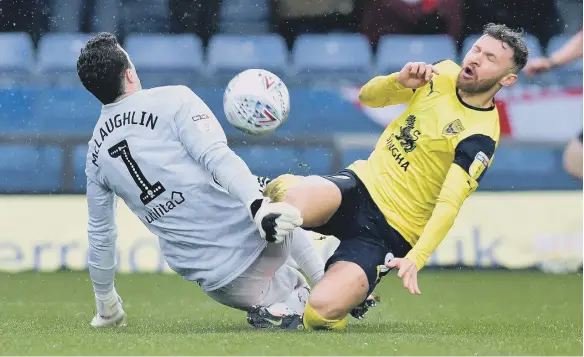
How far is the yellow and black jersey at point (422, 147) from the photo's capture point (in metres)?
5.66

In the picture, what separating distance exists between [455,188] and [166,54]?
613 cm

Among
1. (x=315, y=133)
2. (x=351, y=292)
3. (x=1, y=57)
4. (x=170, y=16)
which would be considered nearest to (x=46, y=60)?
(x=1, y=57)

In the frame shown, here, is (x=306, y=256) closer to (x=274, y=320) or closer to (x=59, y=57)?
(x=274, y=320)

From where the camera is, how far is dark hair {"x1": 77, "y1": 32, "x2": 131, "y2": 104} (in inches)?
211

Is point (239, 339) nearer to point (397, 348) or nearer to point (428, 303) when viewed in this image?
point (397, 348)

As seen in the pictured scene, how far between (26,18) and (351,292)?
7155 mm

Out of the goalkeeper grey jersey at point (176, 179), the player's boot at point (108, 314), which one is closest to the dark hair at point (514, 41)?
the goalkeeper grey jersey at point (176, 179)

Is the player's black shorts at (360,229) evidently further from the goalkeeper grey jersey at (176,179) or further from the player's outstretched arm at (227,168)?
the player's outstretched arm at (227,168)

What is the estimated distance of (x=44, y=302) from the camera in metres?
7.14

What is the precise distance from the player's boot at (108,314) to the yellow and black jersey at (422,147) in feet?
4.37

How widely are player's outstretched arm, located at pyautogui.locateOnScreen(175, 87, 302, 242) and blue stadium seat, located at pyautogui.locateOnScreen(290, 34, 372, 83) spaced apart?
559 centimetres

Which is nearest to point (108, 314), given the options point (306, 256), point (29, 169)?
point (306, 256)

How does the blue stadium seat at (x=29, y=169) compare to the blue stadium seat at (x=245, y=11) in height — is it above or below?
below

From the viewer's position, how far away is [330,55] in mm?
11352
